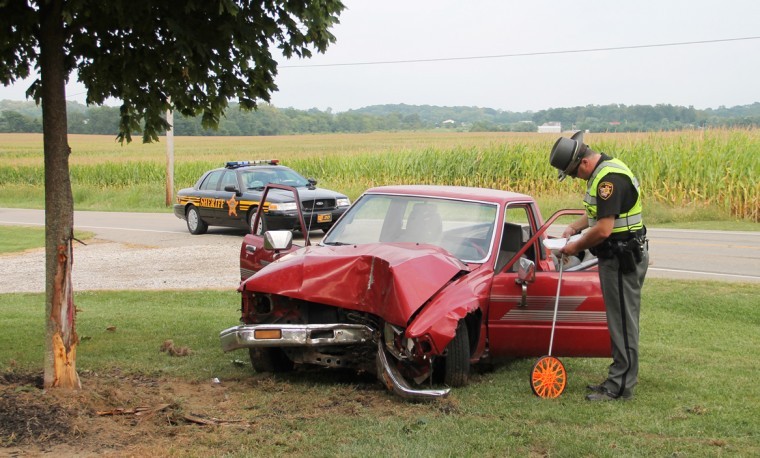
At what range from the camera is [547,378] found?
6.56 meters

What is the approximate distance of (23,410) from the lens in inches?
231

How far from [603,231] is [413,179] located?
2618 centimetres

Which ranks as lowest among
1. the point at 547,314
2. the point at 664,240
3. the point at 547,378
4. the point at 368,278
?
the point at 664,240

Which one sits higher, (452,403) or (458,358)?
(458,358)

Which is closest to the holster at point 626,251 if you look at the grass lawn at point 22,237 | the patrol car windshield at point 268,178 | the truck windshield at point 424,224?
the truck windshield at point 424,224

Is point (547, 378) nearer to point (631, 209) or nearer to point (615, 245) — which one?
point (615, 245)

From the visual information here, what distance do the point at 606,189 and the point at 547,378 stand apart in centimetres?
137

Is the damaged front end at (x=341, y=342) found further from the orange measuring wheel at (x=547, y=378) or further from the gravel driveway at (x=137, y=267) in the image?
the gravel driveway at (x=137, y=267)

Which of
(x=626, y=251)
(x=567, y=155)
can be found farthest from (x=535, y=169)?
(x=626, y=251)

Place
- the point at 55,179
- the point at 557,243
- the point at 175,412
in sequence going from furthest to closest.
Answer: the point at 557,243, the point at 55,179, the point at 175,412

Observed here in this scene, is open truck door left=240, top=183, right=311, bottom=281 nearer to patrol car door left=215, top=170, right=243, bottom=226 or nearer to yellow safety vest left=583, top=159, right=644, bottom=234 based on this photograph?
yellow safety vest left=583, top=159, right=644, bottom=234

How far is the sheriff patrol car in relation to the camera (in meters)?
19.6

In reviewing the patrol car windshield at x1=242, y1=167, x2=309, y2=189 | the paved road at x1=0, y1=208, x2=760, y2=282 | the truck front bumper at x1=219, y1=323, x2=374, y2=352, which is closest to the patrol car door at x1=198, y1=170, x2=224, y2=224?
the paved road at x1=0, y1=208, x2=760, y2=282

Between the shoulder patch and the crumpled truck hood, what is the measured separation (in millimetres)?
1164
